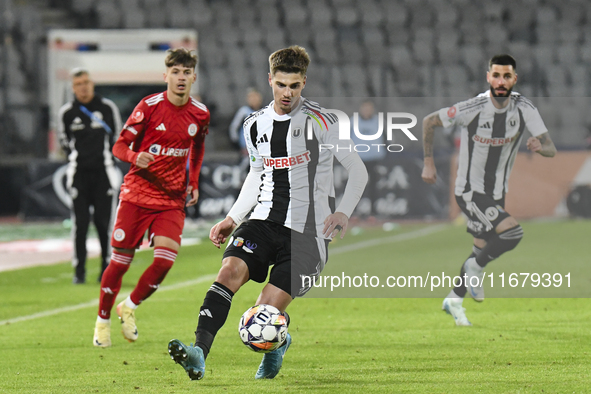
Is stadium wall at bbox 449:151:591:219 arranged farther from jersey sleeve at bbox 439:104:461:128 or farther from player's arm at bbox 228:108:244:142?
player's arm at bbox 228:108:244:142

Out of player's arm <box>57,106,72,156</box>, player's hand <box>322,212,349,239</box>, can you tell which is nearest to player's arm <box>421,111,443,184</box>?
player's hand <box>322,212,349,239</box>

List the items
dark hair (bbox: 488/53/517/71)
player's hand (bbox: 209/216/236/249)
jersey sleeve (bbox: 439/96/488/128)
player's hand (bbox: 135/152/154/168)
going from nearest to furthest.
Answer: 1. player's hand (bbox: 209/216/236/249)
2. player's hand (bbox: 135/152/154/168)
3. dark hair (bbox: 488/53/517/71)
4. jersey sleeve (bbox: 439/96/488/128)

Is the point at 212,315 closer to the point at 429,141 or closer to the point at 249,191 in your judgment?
the point at 249,191

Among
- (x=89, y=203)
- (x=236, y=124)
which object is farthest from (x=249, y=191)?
(x=236, y=124)

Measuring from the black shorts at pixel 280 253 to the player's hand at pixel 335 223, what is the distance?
7.9 inches

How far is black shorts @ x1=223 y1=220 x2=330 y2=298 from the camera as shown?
4871 mm

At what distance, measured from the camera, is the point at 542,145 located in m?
6.59

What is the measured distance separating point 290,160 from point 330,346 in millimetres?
1479

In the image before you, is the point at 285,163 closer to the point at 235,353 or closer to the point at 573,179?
the point at 235,353

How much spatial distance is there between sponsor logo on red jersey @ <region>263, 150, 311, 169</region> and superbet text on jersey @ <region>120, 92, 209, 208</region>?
143 cm

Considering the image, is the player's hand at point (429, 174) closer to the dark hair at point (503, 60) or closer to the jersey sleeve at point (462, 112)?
the jersey sleeve at point (462, 112)

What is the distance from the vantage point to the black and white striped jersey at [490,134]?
6.75m

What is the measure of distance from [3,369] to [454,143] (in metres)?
11.8
